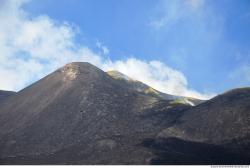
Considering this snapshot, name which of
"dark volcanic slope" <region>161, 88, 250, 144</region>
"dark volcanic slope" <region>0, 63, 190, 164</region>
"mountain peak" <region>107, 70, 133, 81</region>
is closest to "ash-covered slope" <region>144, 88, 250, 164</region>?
"dark volcanic slope" <region>161, 88, 250, 144</region>

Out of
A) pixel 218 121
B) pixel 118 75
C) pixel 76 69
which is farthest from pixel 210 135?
pixel 118 75

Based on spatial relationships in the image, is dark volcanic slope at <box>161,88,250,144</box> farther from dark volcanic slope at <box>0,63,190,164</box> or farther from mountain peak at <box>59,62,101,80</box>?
mountain peak at <box>59,62,101,80</box>

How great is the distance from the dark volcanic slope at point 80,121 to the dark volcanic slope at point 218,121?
16.2ft

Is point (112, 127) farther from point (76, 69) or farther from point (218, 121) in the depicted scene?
point (76, 69)

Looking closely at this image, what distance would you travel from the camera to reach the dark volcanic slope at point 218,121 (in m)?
61.0

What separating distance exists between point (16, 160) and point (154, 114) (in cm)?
3054

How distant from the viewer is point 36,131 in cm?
7256

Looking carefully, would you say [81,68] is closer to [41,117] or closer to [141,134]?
[41,117]

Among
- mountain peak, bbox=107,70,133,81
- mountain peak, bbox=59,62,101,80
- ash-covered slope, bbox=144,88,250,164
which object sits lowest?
ash-covered slope, bbox=144,88,250,164

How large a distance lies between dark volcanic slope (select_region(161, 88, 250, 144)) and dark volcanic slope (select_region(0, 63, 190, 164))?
16.2 feet

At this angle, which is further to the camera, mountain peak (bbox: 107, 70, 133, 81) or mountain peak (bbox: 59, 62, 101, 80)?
mountain peak (bbox: 107, 70, 133, 81)

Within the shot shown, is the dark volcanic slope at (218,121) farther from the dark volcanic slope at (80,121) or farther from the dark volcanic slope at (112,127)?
the dark volcanic slope at (80,121)

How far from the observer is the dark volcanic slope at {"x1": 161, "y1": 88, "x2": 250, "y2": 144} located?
200 feet

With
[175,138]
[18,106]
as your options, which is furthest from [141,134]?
[18,106]
